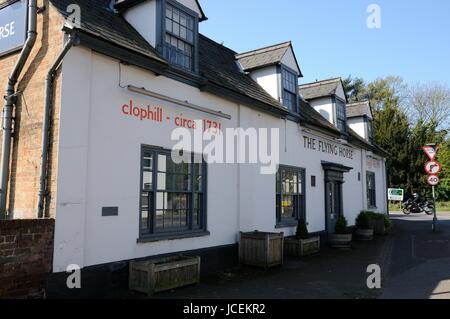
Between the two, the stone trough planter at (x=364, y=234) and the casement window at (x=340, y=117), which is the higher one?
the casement window at (x=340, y=117)

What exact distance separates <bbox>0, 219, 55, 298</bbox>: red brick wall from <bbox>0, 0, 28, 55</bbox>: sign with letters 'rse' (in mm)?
3393

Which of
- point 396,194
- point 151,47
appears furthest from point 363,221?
point 396,194

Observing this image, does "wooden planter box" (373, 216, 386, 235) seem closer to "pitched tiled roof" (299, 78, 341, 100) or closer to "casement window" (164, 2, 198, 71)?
"pitched tiled roof" (299, 78, 341, 100)

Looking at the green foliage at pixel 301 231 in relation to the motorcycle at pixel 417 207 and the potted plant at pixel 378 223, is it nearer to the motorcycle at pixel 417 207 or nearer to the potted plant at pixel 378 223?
the potted plant at pixel 378 223

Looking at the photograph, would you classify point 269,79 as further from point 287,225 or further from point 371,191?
point 371,191

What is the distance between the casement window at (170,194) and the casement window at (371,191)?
45.0 ft

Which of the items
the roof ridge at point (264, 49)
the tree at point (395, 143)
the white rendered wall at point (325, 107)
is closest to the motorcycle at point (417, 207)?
the tree at point (395, 143)

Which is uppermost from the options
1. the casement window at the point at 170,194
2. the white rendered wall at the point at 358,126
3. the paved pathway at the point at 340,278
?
the white rendered wall at the point at 358,126

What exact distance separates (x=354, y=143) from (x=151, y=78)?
12.4 m

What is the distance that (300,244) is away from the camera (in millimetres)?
11703

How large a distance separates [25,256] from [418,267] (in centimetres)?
901

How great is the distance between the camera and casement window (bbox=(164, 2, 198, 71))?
8766 millimetres

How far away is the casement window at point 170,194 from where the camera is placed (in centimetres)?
793

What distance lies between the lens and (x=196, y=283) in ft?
26.0
